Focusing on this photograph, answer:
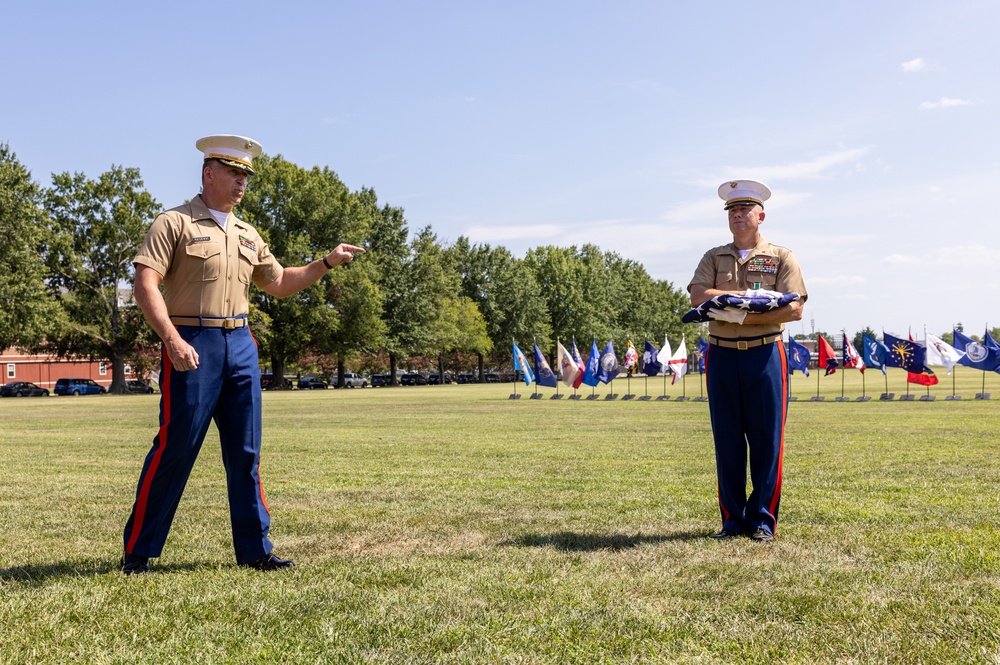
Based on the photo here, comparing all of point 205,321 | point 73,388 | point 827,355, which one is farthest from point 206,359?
point 73,388

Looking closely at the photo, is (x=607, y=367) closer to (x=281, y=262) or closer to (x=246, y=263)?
(x=281, y=262)

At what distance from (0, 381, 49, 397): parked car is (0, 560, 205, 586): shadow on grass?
217 ft

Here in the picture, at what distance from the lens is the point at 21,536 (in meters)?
6.72

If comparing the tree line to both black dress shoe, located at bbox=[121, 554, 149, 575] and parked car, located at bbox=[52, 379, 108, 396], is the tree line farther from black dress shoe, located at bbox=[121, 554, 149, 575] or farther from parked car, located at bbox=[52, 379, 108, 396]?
black dress shoe, located at bbox=[121, 554, 149, 575]

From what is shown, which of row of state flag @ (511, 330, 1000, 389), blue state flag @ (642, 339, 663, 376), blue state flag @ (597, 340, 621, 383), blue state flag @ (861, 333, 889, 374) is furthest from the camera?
blue state flag @ (642, 339, 663, 376)

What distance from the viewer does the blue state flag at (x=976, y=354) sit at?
110 ft

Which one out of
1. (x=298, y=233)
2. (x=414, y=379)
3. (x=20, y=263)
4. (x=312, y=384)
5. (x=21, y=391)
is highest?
(x=298, y=233)

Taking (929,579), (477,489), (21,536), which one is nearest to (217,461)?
(477,489)

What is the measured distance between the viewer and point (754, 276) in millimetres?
6520

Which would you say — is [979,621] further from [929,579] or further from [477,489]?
[477,489]

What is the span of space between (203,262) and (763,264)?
370cm

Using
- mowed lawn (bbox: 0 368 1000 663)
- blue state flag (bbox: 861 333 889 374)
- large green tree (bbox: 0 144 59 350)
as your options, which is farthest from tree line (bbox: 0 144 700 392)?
mowed lawn (bbox: 0 368 1000 663)

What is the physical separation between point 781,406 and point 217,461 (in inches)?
321

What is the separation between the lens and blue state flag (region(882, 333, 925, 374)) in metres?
34.2
